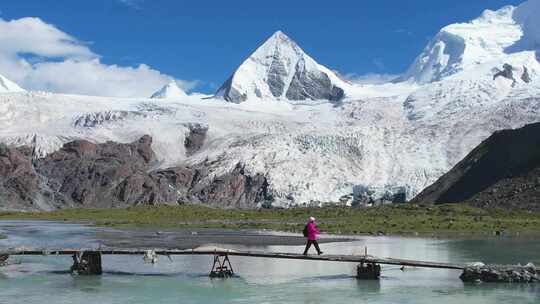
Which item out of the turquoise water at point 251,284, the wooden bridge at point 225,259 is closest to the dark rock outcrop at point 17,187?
the turquoise water at point 251,284

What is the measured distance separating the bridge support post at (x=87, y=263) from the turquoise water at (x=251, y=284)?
63cm

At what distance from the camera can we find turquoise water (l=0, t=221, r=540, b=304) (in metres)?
36.4

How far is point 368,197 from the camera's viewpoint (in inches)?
7653

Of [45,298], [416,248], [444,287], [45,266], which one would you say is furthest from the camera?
[416,248]

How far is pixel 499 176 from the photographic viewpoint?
448ft

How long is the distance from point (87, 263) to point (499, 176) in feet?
340

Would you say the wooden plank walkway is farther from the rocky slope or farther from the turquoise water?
the rocky slope

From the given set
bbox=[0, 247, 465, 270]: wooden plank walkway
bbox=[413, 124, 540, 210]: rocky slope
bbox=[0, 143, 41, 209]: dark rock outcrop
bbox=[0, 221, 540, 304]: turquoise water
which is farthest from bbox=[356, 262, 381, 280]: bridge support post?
bbox=[0, 143, 41, 209]: dark rock outcrop

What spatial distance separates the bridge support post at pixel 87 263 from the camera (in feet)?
149

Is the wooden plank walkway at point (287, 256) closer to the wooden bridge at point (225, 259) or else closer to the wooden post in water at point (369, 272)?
the wooden bridge at point (225, 259)

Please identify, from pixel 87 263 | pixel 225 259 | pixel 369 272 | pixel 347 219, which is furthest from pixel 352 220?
pixel 87 263

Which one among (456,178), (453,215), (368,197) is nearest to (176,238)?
(453,215)

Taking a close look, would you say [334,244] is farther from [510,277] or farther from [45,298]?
[45,298]

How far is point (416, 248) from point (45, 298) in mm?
34139
